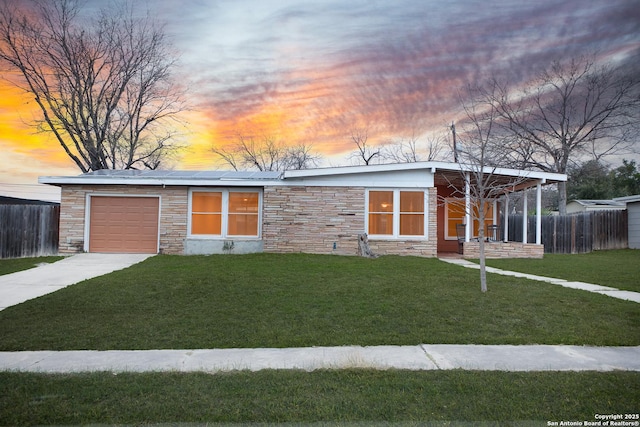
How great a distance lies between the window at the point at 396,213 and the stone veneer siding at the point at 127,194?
646 cm

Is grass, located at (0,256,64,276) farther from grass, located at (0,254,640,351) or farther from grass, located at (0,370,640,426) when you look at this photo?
grass, located at (0,370,640,426)

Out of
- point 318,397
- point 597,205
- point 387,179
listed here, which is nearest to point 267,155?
point 387,179

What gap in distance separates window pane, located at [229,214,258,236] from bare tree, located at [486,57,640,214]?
1508 centimetres

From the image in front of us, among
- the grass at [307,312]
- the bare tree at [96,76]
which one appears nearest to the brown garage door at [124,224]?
the grass at [307,312]

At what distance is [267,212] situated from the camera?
1397 centimetres

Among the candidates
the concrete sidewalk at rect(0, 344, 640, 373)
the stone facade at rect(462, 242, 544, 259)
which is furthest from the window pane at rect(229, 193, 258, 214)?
the concrete sidewalk at rect(0, 344, 640, 373)

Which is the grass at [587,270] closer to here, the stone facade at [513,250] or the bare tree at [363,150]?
the stone facade at [513,250]

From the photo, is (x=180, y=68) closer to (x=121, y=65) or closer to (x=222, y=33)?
(x=121, y=65)

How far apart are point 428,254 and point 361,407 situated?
11.1 metres

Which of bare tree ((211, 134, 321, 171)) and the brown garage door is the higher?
bare tree ((211, 134, 321, 171))

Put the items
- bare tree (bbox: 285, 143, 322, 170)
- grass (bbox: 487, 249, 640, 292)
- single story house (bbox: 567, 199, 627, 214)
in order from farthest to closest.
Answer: bare tree (bbox: 285, 143, 322, 170) < single story house (bbox: 567, 199, 627, 214) < grass (bbox: 487, 249, 640, 292)

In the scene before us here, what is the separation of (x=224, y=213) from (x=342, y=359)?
10.9 m

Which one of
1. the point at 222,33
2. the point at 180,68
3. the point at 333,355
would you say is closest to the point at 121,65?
the point at 180,68

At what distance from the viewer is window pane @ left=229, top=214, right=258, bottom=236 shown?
14641 millimetres
